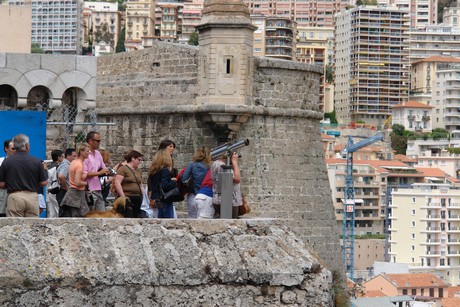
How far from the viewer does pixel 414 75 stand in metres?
165

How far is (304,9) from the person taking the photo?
18888 cm

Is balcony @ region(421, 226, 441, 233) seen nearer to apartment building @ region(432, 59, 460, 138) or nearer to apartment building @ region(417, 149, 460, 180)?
apartment building @ region(417, 149, 460, 180)

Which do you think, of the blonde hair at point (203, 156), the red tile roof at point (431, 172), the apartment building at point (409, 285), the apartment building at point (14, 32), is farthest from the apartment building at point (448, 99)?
the blonde hair at point (203, 156)

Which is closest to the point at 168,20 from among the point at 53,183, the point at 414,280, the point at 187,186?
the point at 414,280

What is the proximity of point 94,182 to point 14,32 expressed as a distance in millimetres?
9948

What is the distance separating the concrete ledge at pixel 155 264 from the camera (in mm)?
5695

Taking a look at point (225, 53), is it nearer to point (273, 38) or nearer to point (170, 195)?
point (170, 195)

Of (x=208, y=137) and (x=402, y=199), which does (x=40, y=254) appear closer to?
(x=208, y=137)


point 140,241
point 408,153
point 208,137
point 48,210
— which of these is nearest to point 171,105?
point 208,137

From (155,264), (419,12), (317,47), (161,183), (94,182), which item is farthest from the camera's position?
(419,12)

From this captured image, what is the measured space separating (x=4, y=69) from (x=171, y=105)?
743 cm

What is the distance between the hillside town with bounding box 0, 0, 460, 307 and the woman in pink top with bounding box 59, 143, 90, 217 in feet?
148

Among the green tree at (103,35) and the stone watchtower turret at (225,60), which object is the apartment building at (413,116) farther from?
the stone watchtower turret at (225,60)

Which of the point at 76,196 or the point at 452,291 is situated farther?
the point at 452,291
